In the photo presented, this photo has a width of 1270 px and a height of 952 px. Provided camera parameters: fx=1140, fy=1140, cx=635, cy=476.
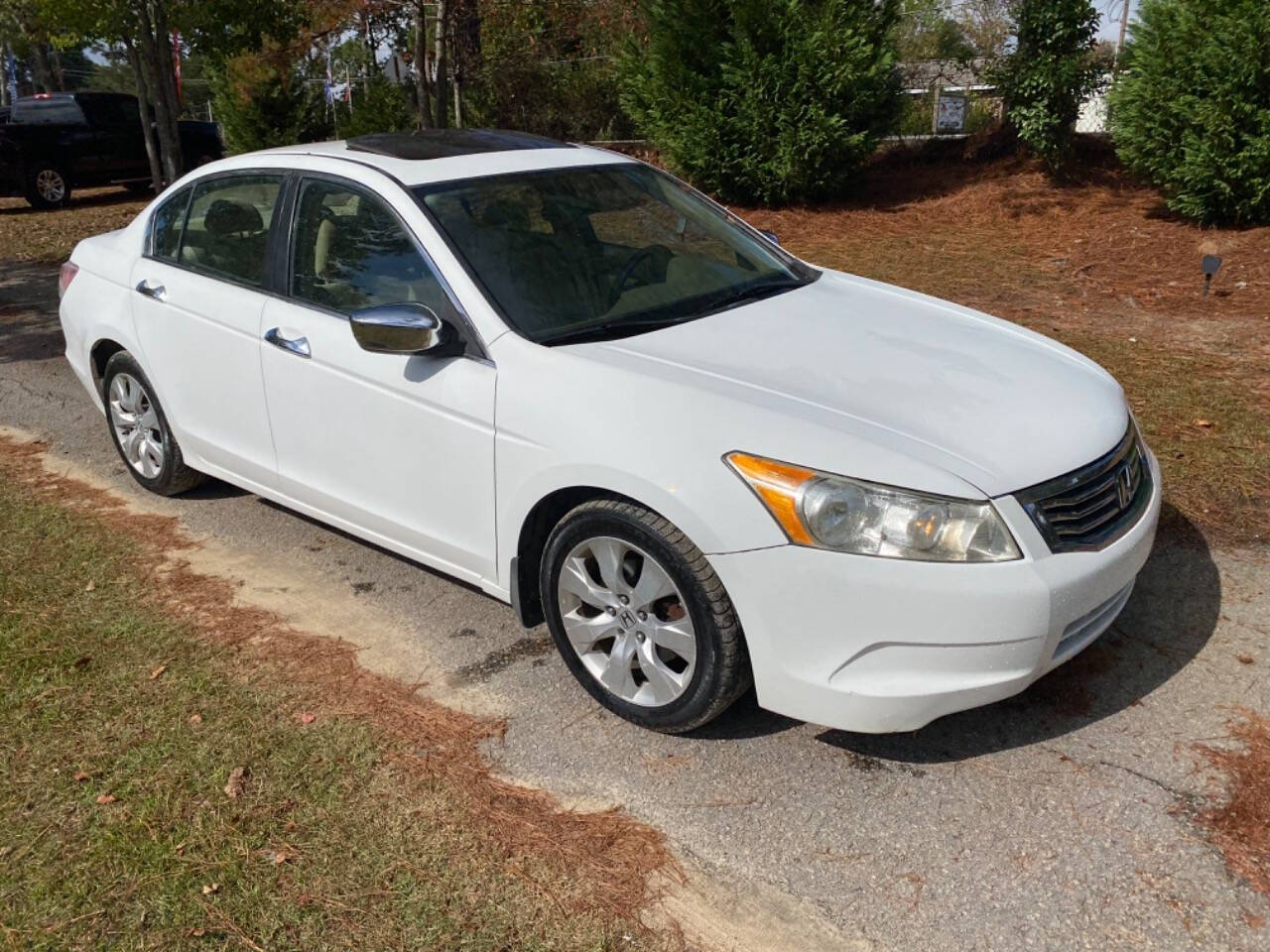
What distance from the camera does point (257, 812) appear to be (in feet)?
10.4

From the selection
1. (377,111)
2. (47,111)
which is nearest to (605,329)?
(377,111)

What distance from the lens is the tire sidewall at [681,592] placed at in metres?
3.18

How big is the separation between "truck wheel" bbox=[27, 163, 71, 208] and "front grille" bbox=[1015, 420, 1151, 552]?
690 inches

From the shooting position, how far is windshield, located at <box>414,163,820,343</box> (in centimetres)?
379

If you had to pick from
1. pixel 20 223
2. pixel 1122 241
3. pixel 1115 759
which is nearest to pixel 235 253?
pixel 1115 759

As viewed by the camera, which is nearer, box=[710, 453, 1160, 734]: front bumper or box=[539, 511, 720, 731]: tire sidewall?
box=[710, 453, 1160, 734]: front bumper

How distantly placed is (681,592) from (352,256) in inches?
73.2

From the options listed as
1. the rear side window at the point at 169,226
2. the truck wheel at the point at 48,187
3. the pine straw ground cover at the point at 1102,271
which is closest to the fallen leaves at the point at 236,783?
the rear side window at the point at 169,226

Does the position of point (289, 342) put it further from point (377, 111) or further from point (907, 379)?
point (377, 111)

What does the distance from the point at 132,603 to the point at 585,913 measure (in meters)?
2.52

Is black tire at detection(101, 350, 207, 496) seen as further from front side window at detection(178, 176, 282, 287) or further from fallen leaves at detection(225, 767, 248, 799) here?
fallen leaves at detection(225, 767, 248, 799)

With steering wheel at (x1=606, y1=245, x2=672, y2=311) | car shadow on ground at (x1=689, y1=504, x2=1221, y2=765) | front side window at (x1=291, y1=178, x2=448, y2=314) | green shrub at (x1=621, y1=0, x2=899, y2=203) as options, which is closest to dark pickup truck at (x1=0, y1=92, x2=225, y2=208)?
green shrub at (x1=621, y1=0, x2=899, y2=203)

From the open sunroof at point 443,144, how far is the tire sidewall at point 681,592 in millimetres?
1729

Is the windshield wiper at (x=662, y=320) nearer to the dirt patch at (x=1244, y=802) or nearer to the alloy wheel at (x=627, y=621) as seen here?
the alloy wheel at (x=627, y=621)
